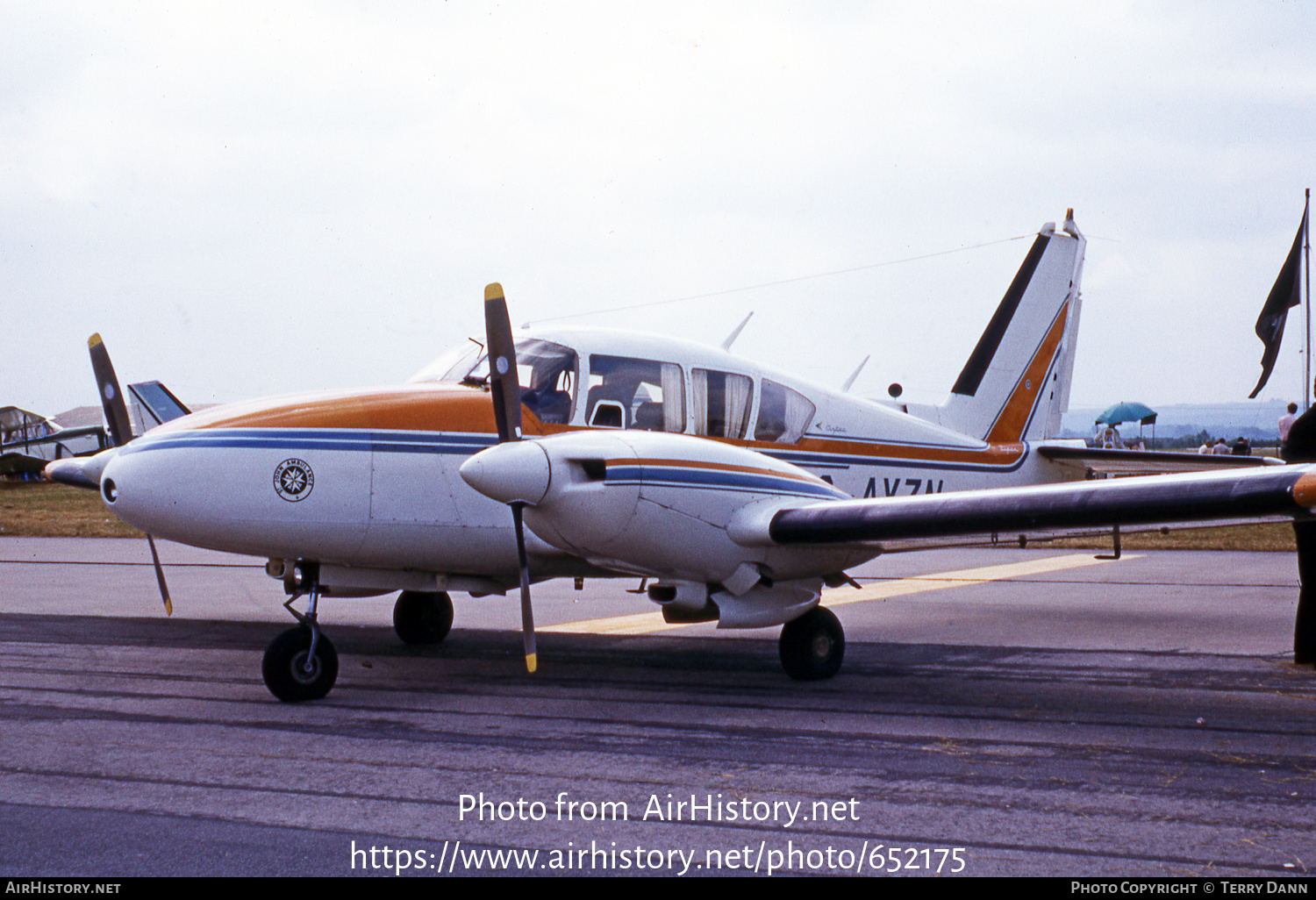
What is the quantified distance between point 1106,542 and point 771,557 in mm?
17568

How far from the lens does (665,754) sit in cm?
557

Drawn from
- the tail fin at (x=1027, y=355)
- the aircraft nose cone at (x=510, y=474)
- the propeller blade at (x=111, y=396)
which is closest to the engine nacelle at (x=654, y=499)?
the aircraft nose cone at (x=510, y=474)

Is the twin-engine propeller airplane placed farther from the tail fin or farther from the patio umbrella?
the patio umbrella

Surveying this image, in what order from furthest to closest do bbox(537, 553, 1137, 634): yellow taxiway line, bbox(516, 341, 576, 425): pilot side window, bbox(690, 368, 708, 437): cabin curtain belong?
bbox(537, 553, 1137, 634): yellow taxiway line
bbox(690, 368, 708, 437): cabin curtain
bbox(516, 341, 576, 425): pilot side window

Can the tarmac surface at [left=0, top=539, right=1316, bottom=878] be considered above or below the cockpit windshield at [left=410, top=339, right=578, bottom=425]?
below

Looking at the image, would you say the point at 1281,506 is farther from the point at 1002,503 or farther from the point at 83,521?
the point at 83,521

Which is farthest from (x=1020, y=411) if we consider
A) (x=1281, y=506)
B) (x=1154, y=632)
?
(x=1281, y=506)

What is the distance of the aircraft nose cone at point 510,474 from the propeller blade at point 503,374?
0.44 metres

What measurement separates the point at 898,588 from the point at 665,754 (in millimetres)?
9719

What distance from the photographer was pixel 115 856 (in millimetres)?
3959

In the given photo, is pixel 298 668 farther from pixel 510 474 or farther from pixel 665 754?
pixel 665 754

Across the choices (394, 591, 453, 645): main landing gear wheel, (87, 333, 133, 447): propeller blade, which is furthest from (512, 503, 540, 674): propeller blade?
(87, 333, 133, 447): propeller blade

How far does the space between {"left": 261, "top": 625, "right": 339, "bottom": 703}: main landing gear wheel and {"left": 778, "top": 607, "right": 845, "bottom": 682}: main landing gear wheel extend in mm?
3161

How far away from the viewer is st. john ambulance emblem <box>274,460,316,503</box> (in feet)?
22.7
